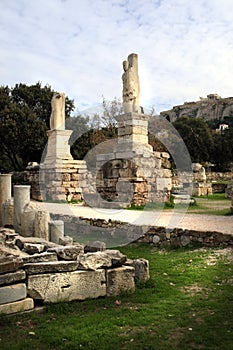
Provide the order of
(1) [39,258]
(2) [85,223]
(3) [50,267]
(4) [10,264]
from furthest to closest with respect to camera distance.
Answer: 1. (2) [85,223]
2. (1) [39,258]
3. (3) [50,267]
4. (4) [10,264]

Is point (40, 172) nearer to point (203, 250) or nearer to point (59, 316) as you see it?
point (203, 250)

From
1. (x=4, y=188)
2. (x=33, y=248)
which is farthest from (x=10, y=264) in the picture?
(x=4, y=188)

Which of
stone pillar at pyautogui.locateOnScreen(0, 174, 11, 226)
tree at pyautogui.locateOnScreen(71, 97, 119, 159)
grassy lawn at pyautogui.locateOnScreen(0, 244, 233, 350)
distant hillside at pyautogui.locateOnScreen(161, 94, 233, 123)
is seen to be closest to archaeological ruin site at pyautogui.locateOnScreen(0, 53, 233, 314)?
stone pillar at pyautogui.locateOnScreen(0, 174, 11, 226)

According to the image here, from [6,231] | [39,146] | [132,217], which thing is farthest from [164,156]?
[39,146]

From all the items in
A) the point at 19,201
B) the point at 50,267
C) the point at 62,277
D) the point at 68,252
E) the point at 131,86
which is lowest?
the point at 62,277

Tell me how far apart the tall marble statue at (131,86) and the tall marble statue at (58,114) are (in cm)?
468

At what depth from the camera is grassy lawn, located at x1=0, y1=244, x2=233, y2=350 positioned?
12.6ft

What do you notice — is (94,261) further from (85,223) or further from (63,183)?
(63,183)

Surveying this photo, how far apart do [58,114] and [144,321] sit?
50.5 feet

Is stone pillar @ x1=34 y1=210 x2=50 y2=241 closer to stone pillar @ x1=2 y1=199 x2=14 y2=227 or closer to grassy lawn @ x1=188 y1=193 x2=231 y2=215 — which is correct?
stone pillar @ x1=2 y1=199 x2=14 y2=227

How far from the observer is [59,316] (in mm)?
4559

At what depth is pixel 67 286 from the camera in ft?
16.5

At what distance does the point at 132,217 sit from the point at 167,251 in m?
2.72

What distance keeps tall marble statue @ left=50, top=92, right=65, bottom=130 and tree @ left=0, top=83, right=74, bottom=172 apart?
32.7ft
